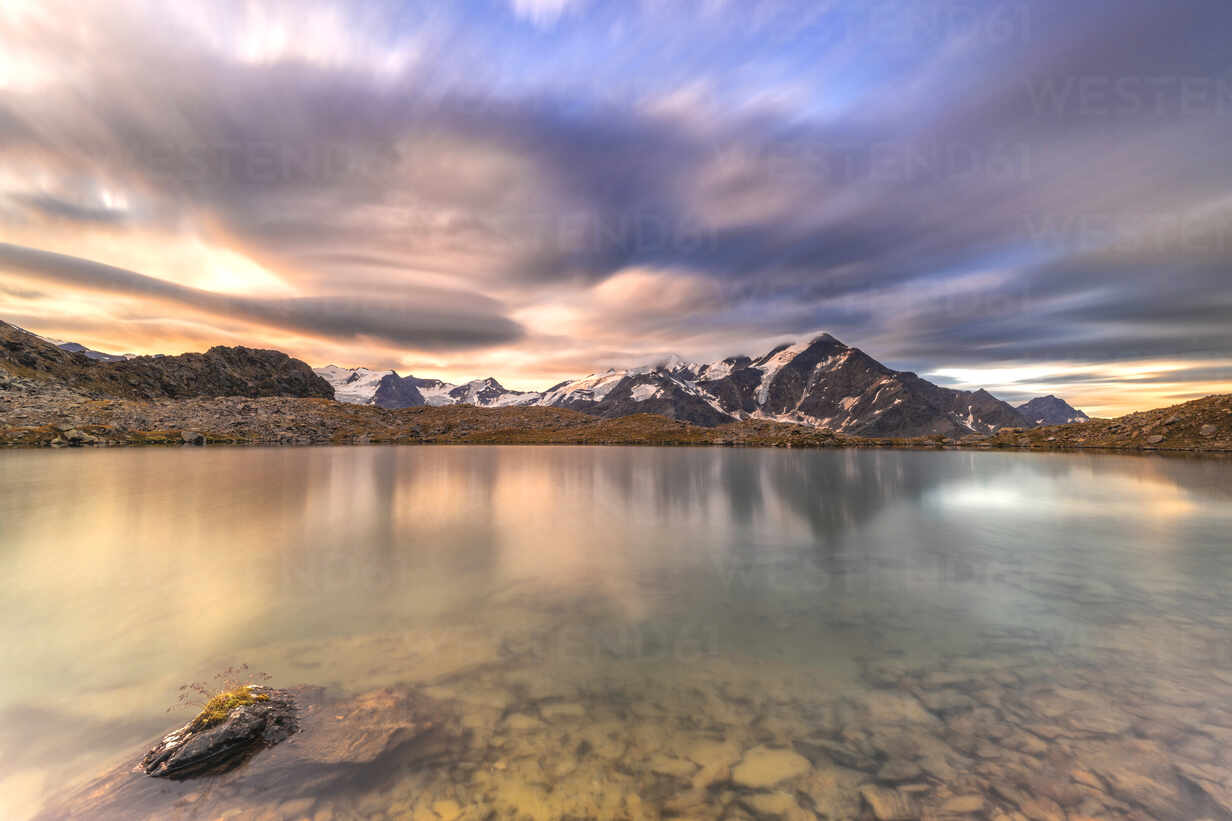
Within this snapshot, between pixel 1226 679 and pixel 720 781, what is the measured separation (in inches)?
581

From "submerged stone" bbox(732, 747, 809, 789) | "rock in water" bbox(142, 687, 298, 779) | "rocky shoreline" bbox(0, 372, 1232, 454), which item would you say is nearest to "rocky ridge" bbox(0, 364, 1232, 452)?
"rocky shoreline" bbox(0, 372, 1232, 454)

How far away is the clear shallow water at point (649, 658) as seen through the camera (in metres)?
8.30

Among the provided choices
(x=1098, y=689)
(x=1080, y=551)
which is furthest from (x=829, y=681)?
(x=1080, y=551)

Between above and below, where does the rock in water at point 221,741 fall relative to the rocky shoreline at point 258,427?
below

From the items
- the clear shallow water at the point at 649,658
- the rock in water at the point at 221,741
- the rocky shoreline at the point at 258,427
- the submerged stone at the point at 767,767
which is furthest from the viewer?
the rocky shoreline at the point at 258,427

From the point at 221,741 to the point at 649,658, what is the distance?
31.0 feet

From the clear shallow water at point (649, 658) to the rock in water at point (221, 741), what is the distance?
1.30 feet

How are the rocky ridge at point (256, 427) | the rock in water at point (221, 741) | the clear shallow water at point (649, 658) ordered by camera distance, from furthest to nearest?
the rocky ridge at point (256, 427) < the rock in water at point (221, 741) < the clear shallow water at point (649, 658)

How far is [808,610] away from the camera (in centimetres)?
1734

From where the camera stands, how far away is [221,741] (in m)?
9.05

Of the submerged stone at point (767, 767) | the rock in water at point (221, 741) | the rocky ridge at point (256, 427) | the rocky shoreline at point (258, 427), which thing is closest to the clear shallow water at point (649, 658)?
the submerged stone at point (767, 767)

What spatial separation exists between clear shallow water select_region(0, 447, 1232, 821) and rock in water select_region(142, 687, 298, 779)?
1.30 feet

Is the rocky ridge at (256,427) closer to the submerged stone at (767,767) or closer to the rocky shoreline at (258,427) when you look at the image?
the rocky shoreline at (258,427)

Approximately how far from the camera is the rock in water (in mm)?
8641
